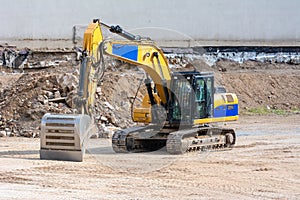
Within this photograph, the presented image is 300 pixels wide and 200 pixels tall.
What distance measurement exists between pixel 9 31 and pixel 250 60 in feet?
32.0

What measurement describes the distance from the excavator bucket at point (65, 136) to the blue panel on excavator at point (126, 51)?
152 centimetres

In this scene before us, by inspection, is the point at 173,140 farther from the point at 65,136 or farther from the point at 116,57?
the point at 65,136

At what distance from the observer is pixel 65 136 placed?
1248 cm

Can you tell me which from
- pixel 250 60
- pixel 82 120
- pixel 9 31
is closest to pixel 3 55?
pixel 9 31

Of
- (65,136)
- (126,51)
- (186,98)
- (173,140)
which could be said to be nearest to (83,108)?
(65,136)

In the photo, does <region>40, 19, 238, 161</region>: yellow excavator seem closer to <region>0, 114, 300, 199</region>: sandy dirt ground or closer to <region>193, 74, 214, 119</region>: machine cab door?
<region>193, 74, 214, 119</region>: machine cab door

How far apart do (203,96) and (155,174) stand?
3.36 metres

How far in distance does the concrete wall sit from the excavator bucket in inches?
541

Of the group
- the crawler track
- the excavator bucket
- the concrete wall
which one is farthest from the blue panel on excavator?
the concrete wall

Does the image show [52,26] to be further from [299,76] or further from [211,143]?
[211,143]

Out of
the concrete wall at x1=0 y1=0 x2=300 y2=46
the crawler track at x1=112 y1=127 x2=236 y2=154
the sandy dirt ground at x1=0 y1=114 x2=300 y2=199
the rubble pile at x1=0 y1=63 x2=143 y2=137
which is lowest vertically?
the sandy dirt ground at x1=0 y1=114 x2=300 y2=199

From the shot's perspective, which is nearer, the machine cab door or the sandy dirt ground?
the sandy dirt ground

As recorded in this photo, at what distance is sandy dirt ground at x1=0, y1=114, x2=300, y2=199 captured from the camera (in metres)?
10.1

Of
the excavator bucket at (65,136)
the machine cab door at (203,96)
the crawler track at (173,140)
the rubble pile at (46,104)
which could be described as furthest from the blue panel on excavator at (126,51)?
the rubble pile at (46,104)
